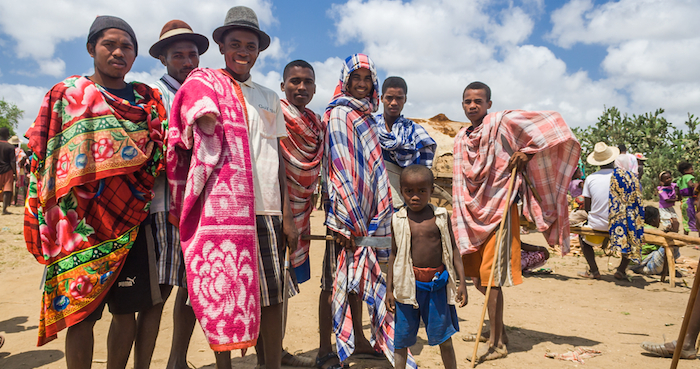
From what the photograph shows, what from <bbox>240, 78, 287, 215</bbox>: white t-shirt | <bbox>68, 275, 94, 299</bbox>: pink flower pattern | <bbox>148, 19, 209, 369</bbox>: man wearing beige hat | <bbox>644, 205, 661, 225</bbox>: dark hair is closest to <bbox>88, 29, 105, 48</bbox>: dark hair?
<bbox>148, 19, 209, 369</bbox>: man wearing beige hat

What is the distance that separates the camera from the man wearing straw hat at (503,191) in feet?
11.7

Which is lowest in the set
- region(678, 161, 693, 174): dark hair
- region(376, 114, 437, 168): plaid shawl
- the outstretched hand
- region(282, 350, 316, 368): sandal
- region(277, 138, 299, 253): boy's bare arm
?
region(282, 350, 316, 368): sandal

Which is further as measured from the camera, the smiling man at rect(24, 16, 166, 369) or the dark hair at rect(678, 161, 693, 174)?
the dark hair at rect(678, 161, 693, 174)

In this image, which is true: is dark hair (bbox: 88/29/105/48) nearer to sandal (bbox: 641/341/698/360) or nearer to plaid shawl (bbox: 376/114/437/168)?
plaid shawl (bbox: 376/114/437/168)

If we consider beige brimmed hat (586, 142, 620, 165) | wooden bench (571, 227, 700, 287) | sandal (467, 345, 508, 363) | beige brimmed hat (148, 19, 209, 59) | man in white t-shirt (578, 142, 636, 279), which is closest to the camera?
beige brimmed hat (148, 19, 209, 59)

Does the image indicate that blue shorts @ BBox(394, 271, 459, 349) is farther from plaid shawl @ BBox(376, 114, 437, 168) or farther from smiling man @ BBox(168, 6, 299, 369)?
plaid shawl @ BBox(376, 114, 437, 168)

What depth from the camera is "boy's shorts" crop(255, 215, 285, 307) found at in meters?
2.42

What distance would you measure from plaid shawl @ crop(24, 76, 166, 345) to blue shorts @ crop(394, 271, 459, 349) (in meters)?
1.67

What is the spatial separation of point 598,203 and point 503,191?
4285 millimetres

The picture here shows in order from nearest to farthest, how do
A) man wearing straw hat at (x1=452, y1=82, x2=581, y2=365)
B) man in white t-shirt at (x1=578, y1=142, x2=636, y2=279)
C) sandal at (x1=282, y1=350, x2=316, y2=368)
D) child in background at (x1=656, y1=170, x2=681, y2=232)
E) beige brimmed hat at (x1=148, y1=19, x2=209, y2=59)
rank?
beige brimmed hat at (x1=148, y1=19, x2=209, y2=59) → sandal at (x1=282, y1=350, x2=316, y2=368) → man wearing straw hat at (x1=452, y1=82, x2=581, y2=365) → man in white t-shirt at (x1=578, y1=142, x2=636, y2=279) → child in background at (x1=656, y1=170, x2=681, y2=232)

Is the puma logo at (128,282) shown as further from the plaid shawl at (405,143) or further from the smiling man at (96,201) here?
the plaid shawl at (405,143)

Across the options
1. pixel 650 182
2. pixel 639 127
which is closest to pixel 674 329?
pixel 650 182

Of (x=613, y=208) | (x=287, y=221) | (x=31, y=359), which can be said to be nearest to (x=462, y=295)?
(x=287, y=221)

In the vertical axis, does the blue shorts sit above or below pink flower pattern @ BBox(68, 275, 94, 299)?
below
